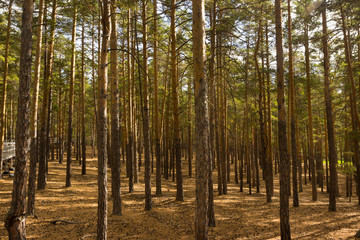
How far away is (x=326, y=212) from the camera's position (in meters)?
13.2

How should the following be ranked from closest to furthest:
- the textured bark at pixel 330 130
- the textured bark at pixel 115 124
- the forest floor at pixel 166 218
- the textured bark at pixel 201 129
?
the textured bark at pixel 201 129 → the forest floor at pixel 166 218 → the textured bark at pixel 115 124 → the textured bark at pixel 330 130

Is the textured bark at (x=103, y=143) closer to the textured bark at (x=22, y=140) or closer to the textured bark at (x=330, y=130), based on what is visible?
the textured bark at (x=22, y=140)

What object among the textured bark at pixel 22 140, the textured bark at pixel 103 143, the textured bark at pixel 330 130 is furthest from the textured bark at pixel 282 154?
the textured bark at pixel 22 140

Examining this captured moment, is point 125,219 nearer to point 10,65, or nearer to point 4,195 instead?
point 4,195

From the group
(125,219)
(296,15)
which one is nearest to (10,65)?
(125,219)

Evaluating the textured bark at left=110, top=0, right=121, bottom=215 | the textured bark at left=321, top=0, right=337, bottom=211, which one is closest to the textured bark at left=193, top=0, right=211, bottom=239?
the textured bark at left=110, top=0, right=121, bottom=215

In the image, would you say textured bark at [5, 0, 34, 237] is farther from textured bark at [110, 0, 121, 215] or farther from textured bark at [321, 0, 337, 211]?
textured bark at [321, 0, 337, 211]

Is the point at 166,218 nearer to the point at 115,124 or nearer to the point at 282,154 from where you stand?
the point at 115,124

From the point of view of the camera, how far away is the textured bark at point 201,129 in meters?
5.48

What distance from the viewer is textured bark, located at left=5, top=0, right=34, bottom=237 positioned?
238 inches

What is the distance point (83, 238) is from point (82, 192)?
6717mm

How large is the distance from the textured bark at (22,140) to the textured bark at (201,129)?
459cm

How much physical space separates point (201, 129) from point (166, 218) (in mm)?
6376

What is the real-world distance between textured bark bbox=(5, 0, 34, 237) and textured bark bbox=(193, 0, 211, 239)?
459 cm
